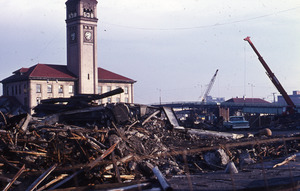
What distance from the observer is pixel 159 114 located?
20578 mm

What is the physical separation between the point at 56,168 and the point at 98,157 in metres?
1.35

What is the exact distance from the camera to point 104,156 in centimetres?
1107

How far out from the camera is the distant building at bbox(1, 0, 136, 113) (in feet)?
219

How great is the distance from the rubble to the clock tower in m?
52.7

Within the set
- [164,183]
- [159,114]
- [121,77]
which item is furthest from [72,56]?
[164,183]

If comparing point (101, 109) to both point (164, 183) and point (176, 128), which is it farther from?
point (164, 183)

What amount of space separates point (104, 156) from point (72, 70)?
6199 cm

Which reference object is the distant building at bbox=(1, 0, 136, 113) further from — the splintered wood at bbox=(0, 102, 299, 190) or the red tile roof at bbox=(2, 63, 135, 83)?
the splintered wood at bbox=(0, 102, 299, 190)

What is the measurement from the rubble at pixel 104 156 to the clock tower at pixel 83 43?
173 feet

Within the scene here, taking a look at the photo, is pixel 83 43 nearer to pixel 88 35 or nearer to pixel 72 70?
pixel 88 35

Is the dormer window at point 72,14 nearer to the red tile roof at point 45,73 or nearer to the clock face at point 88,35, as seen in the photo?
A: the clock face at point 88,35

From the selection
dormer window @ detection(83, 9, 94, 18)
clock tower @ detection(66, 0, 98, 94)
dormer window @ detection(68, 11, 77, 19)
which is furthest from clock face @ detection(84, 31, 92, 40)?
dormer window @ detection(68, 11, 77, 19)

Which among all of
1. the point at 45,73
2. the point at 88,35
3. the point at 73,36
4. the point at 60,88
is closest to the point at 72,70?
the point at 60,88

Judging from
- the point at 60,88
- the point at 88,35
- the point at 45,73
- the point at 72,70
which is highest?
the point at 88,35
